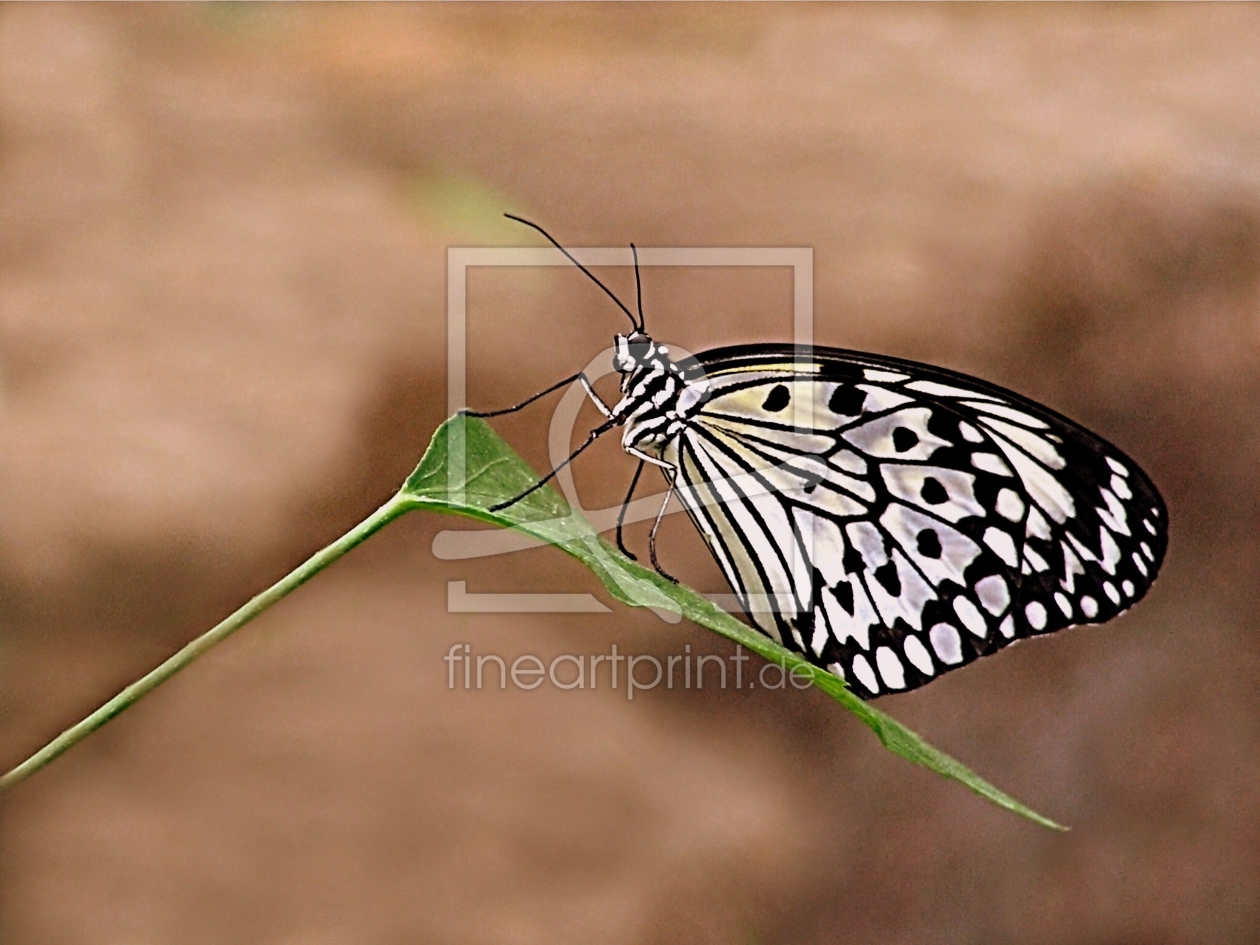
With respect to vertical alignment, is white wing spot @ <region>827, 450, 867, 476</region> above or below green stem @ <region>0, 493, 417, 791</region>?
above

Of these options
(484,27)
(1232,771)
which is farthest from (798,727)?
(484,27)

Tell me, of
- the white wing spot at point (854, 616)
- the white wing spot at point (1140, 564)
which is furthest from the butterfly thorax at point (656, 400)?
the white wing spot at point (1140, 564)

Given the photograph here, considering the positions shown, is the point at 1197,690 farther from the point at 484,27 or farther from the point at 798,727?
the point at 484,27

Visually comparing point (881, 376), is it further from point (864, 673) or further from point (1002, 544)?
point (864, 673)

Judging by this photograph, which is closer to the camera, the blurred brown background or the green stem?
the green stem

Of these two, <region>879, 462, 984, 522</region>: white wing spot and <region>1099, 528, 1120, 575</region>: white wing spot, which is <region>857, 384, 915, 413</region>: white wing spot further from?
<region>1099, 528, 1120, 575</region>: white wing spot

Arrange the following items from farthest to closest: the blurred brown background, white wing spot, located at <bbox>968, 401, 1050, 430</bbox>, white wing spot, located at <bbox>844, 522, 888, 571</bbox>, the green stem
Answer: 1. the blurred brown background
2. white wing spot, located at <bbox>844, 522, 888, 571</bbox>
3. white wing spot, located at <bbox>968, 401, 1050, 430</bbox>
4. the green stem

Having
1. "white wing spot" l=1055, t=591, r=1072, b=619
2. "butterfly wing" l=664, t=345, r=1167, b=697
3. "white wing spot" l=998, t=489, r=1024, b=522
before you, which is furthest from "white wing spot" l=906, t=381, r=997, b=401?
"white wing spot" l=1055, t=591, r=1072, b=619
